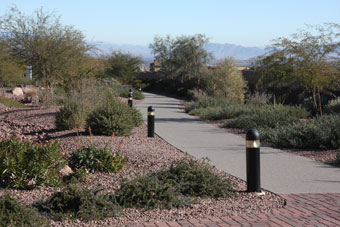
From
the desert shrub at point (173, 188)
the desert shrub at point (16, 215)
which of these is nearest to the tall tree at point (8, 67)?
the desert shrub at point (173, 188)

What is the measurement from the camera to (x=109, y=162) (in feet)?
30.5

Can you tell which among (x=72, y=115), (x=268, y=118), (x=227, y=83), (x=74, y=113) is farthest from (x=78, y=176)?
(x=227, y=83)

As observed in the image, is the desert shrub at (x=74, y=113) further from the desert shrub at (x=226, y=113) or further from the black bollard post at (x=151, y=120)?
the desert shrub at (x=226, y=113)

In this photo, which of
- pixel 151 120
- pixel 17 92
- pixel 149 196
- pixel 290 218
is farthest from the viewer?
pixel 17 92

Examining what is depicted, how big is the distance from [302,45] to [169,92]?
32234mm

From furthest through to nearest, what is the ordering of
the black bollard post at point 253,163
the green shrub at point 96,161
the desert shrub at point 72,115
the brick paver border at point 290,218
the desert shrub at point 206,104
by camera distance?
the desert shrub at point 206,104
the desert shrub at point 72,115
the green shrub at point 96,161
the black bollard post at point 253,163
the brick paver border at point 290,218

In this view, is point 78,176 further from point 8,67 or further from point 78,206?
point 8,67

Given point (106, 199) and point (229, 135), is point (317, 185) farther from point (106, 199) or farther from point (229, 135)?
point (229, 135)

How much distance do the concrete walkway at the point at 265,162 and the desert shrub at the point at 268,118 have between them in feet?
2.99

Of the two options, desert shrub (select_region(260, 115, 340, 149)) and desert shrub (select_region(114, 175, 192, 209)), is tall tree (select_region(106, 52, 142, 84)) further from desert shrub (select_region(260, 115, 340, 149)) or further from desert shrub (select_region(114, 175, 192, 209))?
desert shrub (select_region(114, 175, 192, 209))

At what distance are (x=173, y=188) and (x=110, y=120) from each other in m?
7.18

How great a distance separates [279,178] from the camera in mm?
9172

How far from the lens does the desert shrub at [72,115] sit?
16.4 metres

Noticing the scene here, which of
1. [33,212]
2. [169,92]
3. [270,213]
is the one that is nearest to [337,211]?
[270,213]
